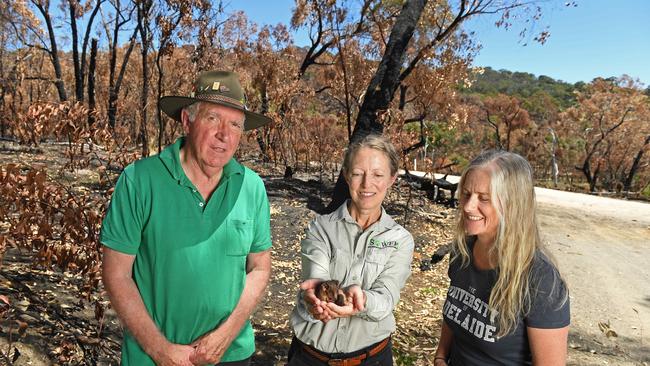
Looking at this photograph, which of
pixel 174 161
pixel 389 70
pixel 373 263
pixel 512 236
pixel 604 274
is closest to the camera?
pixel 512 236

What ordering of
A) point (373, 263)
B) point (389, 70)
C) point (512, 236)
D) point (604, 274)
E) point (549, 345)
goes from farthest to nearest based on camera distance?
point (604, 274) < point (389, 70) < point (373, 263) < point (512, 236) < point (549, 345)

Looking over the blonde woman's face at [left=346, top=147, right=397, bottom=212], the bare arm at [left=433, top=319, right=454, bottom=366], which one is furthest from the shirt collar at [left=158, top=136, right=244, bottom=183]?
the bare arm at [left=433, top=319, right=454, bottom=366]

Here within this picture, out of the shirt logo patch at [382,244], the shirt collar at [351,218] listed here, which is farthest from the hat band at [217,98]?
the shirt logo patch at [382,244]

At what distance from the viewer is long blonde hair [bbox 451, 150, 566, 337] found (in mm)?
1730

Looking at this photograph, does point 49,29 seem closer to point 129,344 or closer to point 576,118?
point 129,344

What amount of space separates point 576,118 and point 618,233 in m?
22.2

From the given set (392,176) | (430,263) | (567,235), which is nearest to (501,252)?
(392,176)

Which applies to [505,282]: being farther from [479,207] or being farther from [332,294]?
[332,294]

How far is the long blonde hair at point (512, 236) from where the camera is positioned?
5.68ft

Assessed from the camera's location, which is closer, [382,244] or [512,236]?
[512,236]

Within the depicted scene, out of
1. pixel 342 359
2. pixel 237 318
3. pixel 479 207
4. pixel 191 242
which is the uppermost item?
pixel 479 207

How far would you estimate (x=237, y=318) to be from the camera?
199cm

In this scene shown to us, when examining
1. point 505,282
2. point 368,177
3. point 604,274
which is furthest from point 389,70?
Answer: point 604,274

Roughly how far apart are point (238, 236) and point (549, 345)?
136cm
